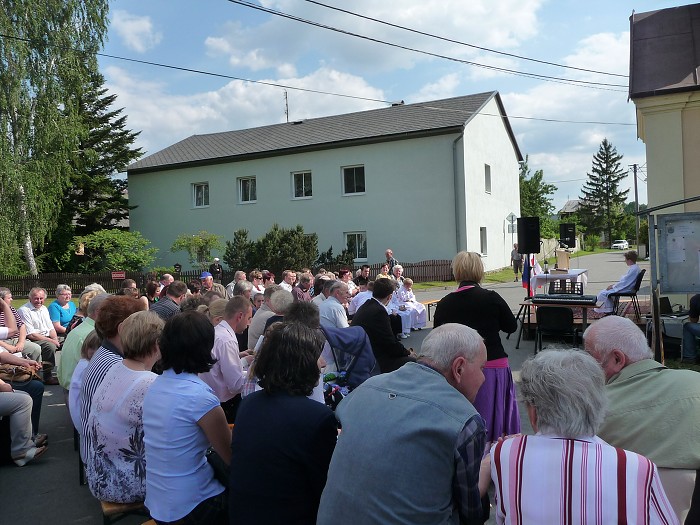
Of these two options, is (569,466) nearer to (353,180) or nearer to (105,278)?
(353,180)

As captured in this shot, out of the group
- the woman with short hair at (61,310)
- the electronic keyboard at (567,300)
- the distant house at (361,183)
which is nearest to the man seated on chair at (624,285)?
the electronic keyboard at (567,300)

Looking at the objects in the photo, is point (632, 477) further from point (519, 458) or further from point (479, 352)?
point (479, 352)

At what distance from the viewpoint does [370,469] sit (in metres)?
1.99

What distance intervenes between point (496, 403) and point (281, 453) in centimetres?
262

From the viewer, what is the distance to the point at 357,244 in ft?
91.3

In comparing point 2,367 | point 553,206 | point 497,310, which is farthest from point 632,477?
point 553,206

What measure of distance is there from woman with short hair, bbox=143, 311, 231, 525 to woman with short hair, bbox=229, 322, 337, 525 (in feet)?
1.61

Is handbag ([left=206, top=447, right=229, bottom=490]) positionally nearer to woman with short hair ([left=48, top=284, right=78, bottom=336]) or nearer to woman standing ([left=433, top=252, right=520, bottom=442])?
woman standing ([left=433, top=252, right=520, bottom=442])

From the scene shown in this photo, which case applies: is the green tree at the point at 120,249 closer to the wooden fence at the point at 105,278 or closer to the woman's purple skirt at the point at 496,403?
the wooden fence at the point at 105,278

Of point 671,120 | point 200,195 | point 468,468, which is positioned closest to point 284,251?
point 200,195

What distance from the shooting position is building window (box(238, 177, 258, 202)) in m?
30.6

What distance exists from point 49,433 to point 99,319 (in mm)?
3043

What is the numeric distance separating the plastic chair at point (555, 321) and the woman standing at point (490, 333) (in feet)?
17.7

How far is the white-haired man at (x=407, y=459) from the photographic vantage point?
1964mm
